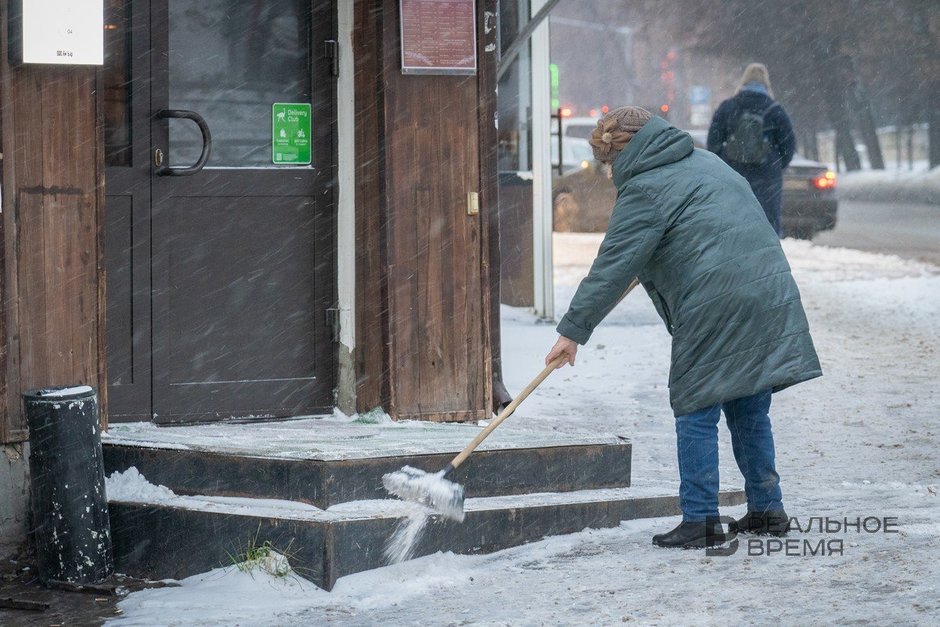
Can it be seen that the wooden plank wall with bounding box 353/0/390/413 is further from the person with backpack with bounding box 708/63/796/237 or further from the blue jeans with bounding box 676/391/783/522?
the person with backpack with bounding box 708/63/796/237

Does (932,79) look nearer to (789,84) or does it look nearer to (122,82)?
(789,84)

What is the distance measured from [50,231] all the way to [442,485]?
2.03 meters

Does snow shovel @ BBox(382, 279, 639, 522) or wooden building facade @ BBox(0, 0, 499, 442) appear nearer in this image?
snow shovel @ BBox(382, 279, 639, 522)

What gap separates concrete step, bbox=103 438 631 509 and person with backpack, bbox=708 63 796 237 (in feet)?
14.9

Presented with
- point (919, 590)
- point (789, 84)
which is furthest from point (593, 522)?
point (789, 84)

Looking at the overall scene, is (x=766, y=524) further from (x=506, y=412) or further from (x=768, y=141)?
(x=768, y=141)

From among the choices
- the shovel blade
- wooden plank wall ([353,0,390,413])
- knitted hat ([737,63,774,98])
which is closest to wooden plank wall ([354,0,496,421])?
wooden plank wall ([353,0,390,413])

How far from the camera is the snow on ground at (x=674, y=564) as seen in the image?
4.86m

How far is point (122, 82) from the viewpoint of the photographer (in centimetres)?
665

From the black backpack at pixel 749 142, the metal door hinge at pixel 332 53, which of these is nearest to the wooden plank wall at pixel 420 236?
the metal door hinge at pixel 332 53

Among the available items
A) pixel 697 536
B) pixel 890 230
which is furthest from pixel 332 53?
pixel 890 230

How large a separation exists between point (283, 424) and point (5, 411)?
4.45ft

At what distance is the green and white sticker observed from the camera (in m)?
6.98

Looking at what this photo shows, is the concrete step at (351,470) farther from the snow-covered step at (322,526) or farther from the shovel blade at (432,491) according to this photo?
the shovel blade at (432,491)
